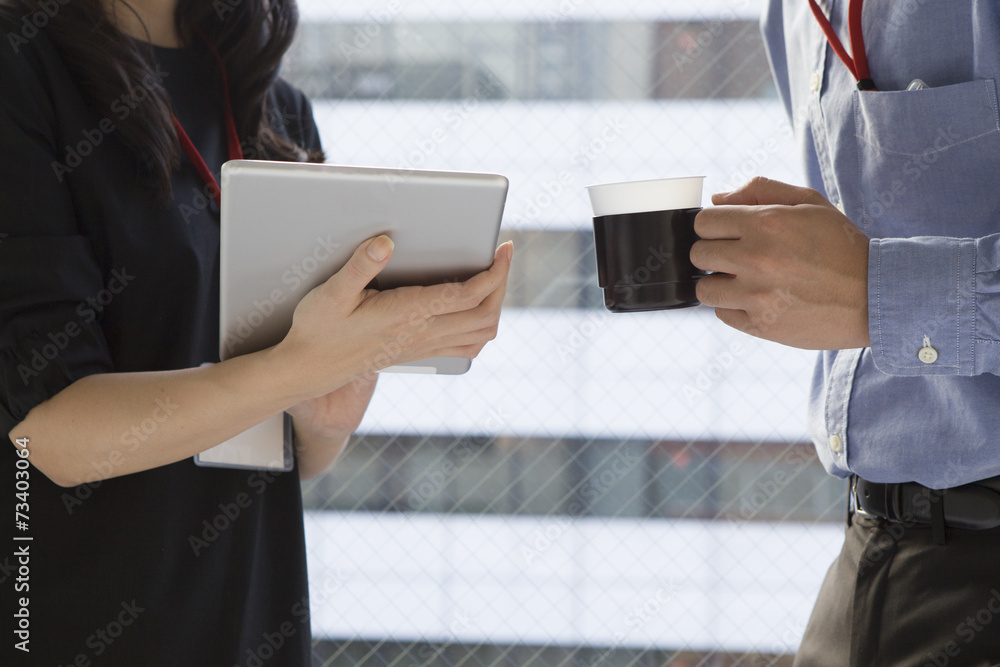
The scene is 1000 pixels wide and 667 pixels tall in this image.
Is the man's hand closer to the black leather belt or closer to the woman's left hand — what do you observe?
the black leather belt

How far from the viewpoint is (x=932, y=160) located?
738 millimetres

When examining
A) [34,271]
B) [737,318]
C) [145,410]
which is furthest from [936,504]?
[34,271]

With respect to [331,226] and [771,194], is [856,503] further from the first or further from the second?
[331,226]

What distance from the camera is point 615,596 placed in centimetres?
153

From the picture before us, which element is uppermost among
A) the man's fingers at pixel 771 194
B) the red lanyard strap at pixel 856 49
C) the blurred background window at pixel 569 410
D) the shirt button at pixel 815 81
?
the red lanyard strap at pixel 856 49

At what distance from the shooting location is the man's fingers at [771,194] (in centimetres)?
72

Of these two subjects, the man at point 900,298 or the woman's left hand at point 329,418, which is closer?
the man at point 900,298

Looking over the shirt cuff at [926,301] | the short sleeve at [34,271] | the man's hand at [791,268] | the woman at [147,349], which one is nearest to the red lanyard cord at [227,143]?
the woman at [147,349]

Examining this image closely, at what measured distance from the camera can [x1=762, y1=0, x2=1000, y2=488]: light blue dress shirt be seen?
661mm

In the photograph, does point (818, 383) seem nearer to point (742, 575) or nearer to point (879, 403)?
point (879, 403)

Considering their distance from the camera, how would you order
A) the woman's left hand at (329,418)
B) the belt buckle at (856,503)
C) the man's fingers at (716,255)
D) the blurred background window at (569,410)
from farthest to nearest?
A: 1. the blurred background window at (569,410)
2. the woman's left hand at (329,418)
3. the belt buckle at (856,503)
4. the man's fingers at (716,255)

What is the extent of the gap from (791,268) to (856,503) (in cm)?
34

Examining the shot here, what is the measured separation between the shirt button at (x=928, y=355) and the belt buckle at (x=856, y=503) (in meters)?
0.21

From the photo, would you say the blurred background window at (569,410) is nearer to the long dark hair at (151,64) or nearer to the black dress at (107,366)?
the long dark hair at (151,64)
